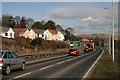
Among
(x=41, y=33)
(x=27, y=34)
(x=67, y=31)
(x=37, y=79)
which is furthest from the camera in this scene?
(x=67, y=31)

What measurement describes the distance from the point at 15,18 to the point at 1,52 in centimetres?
10795

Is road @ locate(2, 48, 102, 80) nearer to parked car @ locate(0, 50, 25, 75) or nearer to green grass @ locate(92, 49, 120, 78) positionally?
parked car @ locate(0, 50, 25, 75)

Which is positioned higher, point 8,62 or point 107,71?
point 8,62

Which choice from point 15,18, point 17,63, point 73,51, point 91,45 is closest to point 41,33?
point 15,18

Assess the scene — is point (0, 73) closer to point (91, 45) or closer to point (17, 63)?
point (17, 63)

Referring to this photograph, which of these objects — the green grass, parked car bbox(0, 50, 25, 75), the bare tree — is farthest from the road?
the bare tree

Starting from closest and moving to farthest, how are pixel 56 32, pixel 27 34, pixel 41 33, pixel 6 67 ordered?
pixel 6 67, pixel 27 34, pixel 41 33, pixel 56 32

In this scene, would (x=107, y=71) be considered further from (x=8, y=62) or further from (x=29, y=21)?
(x=29, y=21)

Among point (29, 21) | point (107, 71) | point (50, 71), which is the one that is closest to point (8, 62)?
point (50, 71)

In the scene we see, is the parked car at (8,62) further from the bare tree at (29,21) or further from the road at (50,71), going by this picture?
the bare tree at (29,21)

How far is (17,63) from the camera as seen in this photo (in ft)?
48.8

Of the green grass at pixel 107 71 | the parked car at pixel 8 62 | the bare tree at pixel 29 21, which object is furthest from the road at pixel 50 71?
the bare tree at pixel 29 21

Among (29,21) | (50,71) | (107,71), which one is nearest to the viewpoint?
(107,71)

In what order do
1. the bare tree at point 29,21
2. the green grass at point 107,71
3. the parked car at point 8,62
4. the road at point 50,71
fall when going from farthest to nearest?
the bare tree at point 29,21 → the green grass at point 107,71 → the road at point 50,71 → the parked car at point 8,62
